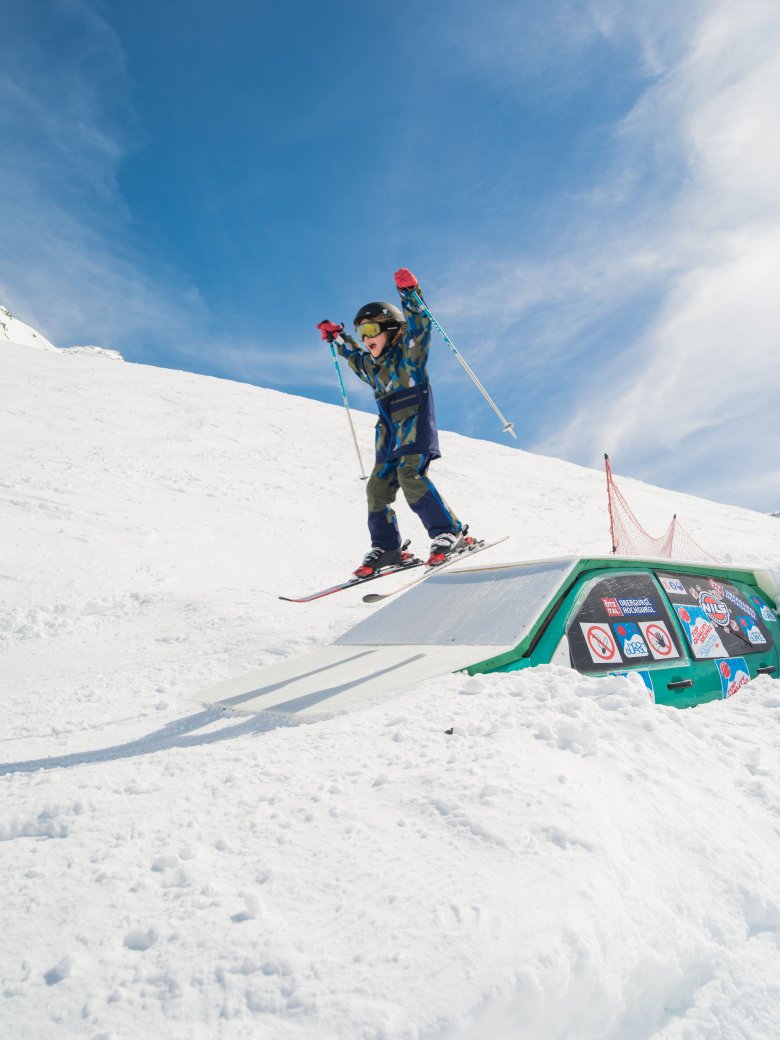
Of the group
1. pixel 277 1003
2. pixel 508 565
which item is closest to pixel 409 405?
pixel 508 565

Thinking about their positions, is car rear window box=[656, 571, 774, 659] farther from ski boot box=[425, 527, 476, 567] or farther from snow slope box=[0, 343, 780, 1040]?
ski boot box=[425, 527, 476, 567]

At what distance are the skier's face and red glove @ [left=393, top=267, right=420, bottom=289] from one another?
0.51 meters

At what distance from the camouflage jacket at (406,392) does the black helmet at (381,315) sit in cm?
12

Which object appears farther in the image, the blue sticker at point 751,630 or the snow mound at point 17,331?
the snow mound at point 17,331

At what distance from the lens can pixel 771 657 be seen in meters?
4.93

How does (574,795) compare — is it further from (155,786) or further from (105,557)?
(105,557)

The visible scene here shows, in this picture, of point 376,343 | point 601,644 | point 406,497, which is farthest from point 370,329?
point 601,644

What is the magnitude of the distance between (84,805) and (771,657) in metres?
5.04

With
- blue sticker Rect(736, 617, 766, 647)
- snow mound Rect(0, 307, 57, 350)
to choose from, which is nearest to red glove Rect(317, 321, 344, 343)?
blue sticker Rect(736, 617, 766, 647)

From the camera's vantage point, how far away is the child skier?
5480mm

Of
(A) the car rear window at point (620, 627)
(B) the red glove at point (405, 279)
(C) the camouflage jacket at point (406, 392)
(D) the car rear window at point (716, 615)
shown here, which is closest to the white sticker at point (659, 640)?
(A) the car rear window at point (620, 627)

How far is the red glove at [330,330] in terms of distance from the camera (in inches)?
241

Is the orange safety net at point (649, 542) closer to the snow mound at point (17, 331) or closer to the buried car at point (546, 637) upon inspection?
the buried car at point (546, 637)

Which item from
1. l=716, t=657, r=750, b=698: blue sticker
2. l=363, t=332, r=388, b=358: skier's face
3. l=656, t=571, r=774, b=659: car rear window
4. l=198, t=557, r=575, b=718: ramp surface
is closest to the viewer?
l=198, t=557, r=575, b=718: ramp surface
